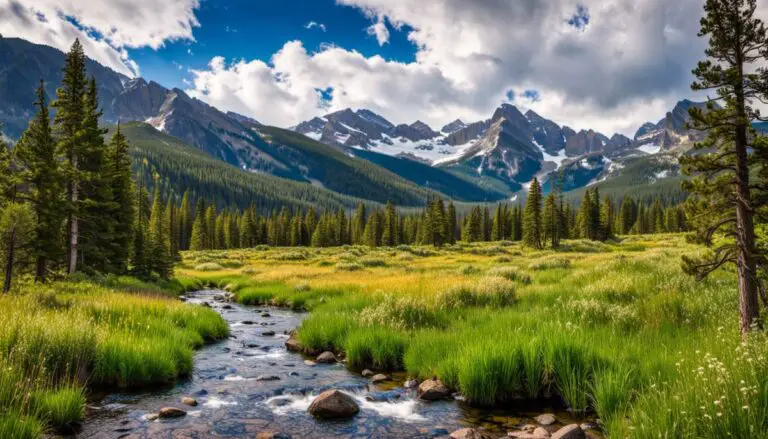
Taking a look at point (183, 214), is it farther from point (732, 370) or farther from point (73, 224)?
point (732, 370)

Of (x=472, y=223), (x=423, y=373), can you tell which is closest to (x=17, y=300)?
(x=423, y=373)

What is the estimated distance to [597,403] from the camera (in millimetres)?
7445

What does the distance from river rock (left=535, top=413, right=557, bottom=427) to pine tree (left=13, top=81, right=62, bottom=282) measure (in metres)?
23.4

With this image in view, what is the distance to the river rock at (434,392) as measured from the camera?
931 cm

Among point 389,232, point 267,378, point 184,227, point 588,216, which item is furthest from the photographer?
point 184,227

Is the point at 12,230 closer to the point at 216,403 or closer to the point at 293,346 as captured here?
the point at 293,346

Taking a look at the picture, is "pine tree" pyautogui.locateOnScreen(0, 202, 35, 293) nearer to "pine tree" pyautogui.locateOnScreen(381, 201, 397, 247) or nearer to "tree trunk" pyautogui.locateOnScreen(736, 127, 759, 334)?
"tree trunk" pyautogui.locateOnScreen(736, 127, 759, 334)

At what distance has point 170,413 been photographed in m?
8.40

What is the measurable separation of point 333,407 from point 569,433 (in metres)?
4.27

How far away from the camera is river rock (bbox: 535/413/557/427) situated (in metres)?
7.83

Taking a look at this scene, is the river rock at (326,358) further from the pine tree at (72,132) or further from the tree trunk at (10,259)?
the pine tree at (72,132)

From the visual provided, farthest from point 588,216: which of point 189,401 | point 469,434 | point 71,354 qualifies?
point 71,354

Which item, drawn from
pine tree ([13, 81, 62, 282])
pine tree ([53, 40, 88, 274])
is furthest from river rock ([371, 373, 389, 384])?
pine tree ([53, 40, 88, 274])

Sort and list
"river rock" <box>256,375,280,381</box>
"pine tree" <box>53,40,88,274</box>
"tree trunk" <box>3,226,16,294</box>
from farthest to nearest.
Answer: "pine tree" <box>53,40,88,274</box> < "tree trunk" <box>3,226,16,294</box> < "river rock" <box>256,375,280,381</box>
